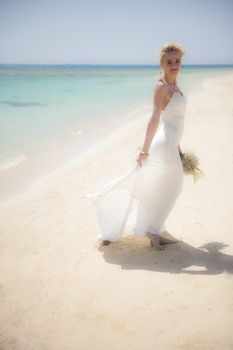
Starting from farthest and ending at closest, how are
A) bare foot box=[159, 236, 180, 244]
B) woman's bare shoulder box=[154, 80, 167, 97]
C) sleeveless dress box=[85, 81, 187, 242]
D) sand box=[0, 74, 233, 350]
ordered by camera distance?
bare foot box=[159, 236, 180, 244] < sleeveless dress box=[85, 81, 187, 242] < woman's bare shoulder box=[154, 80, 167, 97] < sand box=[0, 74, 233, 350]

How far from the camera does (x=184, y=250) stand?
13.5 feet

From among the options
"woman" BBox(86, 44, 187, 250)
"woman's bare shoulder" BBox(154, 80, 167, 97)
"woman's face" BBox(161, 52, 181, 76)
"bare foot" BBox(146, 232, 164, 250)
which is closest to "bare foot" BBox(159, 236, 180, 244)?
"woman" BBox(86, 44, 187, 250)

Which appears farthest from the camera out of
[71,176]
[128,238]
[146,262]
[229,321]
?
[71,176]

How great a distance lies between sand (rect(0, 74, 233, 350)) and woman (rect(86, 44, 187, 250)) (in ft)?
0.94

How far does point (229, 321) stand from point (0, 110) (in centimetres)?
1526

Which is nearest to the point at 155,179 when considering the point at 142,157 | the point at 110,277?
the point at 142,157

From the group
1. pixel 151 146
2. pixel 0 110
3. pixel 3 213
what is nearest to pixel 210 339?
pixel 151 146

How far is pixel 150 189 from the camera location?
399 cm

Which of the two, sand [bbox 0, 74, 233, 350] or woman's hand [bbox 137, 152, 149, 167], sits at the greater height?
woman's hand [bbox 137, 152, 149, 167]

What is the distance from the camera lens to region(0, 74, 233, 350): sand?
9.23ft

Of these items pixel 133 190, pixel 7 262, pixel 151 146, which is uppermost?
pixel 151 146

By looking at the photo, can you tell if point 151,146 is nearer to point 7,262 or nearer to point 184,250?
point 184,250

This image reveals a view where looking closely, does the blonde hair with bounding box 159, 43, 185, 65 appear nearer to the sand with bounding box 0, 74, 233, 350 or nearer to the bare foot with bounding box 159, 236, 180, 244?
the sand with bounding box 0, 74, 233, 350

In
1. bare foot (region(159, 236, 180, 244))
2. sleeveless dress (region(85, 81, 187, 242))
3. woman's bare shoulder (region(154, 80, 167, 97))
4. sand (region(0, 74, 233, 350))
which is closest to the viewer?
sand (region(0, 74, 233, 350))
